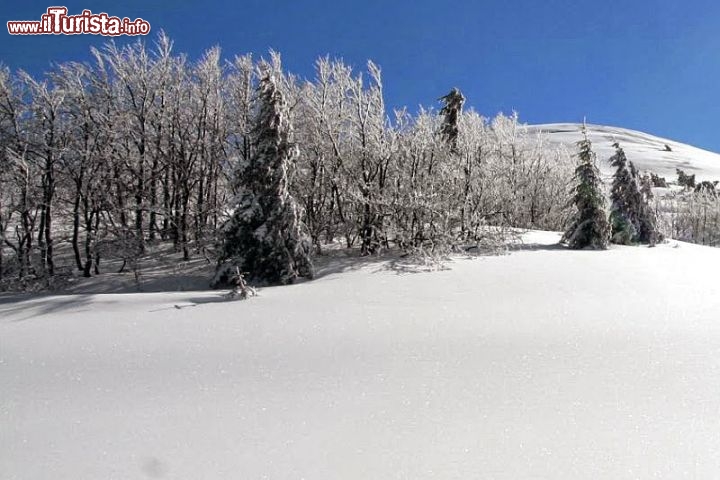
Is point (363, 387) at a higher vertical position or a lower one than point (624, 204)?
lower

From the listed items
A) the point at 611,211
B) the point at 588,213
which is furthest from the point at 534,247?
the point at 611,211

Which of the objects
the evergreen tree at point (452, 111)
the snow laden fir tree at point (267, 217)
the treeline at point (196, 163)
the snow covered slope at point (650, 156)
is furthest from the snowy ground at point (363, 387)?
the snow covered slope at point (650, 156)

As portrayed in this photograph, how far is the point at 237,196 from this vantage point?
352 inches

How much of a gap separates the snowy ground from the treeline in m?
4.63

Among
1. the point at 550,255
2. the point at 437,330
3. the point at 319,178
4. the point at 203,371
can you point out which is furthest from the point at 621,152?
the point at 203,371

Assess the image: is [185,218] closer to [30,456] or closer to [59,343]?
[59,343]

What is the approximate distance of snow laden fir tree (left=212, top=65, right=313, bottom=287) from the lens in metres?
8.16

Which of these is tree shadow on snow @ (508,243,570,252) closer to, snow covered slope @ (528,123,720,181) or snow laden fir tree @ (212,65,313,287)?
snow laden fir tree @ (212,65,313,287)

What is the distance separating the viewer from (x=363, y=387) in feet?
10.9

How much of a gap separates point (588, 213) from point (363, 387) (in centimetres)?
1109

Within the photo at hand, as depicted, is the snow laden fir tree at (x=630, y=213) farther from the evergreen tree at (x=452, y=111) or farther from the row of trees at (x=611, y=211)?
the evergreen tree at (x=452, y=111)

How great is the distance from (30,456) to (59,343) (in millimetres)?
2296

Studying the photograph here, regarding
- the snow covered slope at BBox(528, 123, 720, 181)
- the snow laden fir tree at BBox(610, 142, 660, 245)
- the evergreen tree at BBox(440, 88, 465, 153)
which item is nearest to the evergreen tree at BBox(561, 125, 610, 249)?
the snow laden fir tree at BBox(610, 142, 660, 245)

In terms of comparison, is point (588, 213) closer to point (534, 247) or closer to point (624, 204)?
point (534, 247)
